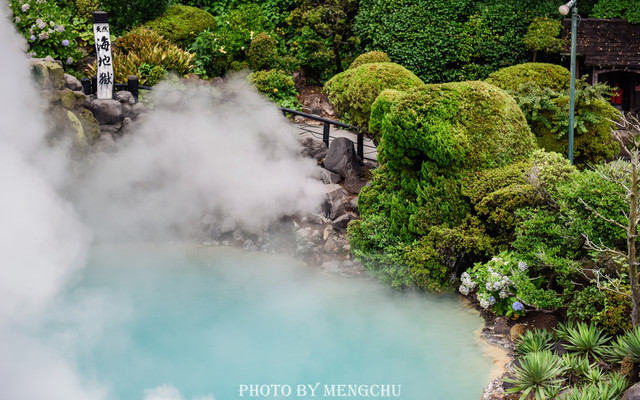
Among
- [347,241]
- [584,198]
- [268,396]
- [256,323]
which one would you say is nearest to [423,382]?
[268,396]

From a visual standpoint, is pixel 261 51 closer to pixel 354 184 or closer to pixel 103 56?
pixel 103 56

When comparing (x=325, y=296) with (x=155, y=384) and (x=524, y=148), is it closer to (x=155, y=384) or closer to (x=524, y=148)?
(x=155, y=384)

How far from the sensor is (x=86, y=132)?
43.0ft

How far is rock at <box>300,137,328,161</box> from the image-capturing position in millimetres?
13453

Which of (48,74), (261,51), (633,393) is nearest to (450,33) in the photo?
(261,51)

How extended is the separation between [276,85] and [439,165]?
7.88 m

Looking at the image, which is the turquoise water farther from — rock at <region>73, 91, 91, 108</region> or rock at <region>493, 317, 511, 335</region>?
rock at <region>73, 91, 91, 108</region>

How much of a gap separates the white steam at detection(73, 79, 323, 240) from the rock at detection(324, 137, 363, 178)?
0.37 m

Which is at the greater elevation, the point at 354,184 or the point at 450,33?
the point at 450,33

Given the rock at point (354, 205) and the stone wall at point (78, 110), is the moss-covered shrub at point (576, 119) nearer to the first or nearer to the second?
the rock at point (354, 205)

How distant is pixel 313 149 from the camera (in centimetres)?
1349

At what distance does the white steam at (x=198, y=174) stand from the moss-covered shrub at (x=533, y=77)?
14.1 feet

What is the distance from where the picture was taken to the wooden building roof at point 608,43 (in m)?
16.7

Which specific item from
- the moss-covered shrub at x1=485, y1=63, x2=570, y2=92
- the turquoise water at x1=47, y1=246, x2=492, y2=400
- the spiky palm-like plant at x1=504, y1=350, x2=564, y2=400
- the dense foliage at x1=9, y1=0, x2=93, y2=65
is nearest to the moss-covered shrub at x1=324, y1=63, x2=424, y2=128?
the moss-covered shrub at x1=485, y1=63, x2=570, y2=92
